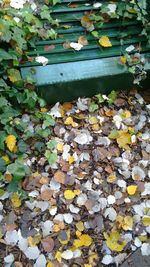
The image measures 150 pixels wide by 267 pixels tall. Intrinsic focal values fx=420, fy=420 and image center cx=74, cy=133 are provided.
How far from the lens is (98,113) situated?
11.3ft

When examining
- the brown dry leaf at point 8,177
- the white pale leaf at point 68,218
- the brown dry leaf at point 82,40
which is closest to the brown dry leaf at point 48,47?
the brown dry leaf at point 82,40

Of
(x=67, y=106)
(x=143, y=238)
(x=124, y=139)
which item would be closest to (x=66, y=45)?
(x=67, y=106)

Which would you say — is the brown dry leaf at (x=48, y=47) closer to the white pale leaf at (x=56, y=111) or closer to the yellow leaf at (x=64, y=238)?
the white pale leaf at (x=56, y=111)

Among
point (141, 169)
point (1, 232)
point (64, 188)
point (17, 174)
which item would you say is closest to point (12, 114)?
point (17, 174)

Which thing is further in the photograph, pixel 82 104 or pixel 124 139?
pixel 82 104

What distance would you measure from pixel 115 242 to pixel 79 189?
17.8 inches

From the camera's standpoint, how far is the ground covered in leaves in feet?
9.11

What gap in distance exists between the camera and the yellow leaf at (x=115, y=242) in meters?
2.81

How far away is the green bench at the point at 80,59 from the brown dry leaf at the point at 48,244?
3.63ft

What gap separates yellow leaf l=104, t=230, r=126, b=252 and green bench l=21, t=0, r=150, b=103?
45.2 inches

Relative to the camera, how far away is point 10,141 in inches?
118

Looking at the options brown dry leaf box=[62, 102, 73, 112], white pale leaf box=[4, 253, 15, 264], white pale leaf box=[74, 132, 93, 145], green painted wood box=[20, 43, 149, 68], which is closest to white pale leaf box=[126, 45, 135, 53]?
green painted wood box=[20, 43, 149, 68]

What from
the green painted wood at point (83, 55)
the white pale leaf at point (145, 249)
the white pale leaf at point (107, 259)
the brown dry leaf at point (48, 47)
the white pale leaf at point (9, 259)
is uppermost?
the brown dry leaf at point (48, 47)

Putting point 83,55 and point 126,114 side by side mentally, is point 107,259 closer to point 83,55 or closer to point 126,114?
point 126,114
